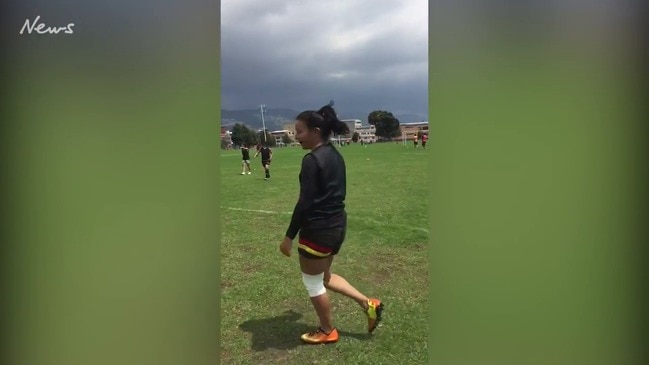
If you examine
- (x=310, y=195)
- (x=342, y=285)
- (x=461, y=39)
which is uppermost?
(x=461, y=39)

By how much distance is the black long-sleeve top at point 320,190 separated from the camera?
7.17 feet

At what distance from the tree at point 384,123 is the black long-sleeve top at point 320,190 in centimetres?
28

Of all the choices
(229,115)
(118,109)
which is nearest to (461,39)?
(229,115)

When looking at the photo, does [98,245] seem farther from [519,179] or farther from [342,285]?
[519,179]

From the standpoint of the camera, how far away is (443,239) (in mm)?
2262

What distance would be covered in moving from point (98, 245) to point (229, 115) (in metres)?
0.88

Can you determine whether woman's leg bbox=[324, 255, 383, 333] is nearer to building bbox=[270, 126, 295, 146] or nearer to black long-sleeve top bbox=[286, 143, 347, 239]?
black long-sleeve top bbox=[286, 143, 347, 239]

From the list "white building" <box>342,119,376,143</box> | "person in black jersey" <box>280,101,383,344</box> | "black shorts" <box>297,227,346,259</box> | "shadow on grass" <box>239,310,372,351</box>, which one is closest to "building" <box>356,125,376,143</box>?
"white building" <box>342,119,376,143</box>

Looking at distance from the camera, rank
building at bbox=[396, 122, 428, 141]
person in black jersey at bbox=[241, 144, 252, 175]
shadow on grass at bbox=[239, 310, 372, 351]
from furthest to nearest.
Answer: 1. person in black jersey at bbox=[241, 144, 252, 175]
2. shadow on grass at bbox=[239, 310, 372, 351]
3. building at bbox=[396, 122, 428, 141]

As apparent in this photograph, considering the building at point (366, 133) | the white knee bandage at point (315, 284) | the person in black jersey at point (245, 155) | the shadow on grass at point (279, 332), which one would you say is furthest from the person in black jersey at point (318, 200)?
the person in black jersey at point (245, 155)

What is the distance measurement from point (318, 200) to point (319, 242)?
21cm

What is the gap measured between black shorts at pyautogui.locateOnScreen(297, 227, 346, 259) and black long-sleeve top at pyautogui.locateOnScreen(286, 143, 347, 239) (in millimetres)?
26

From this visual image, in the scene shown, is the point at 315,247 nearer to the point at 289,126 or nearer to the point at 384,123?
the point at 289,126

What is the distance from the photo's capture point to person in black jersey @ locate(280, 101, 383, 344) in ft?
7.21
